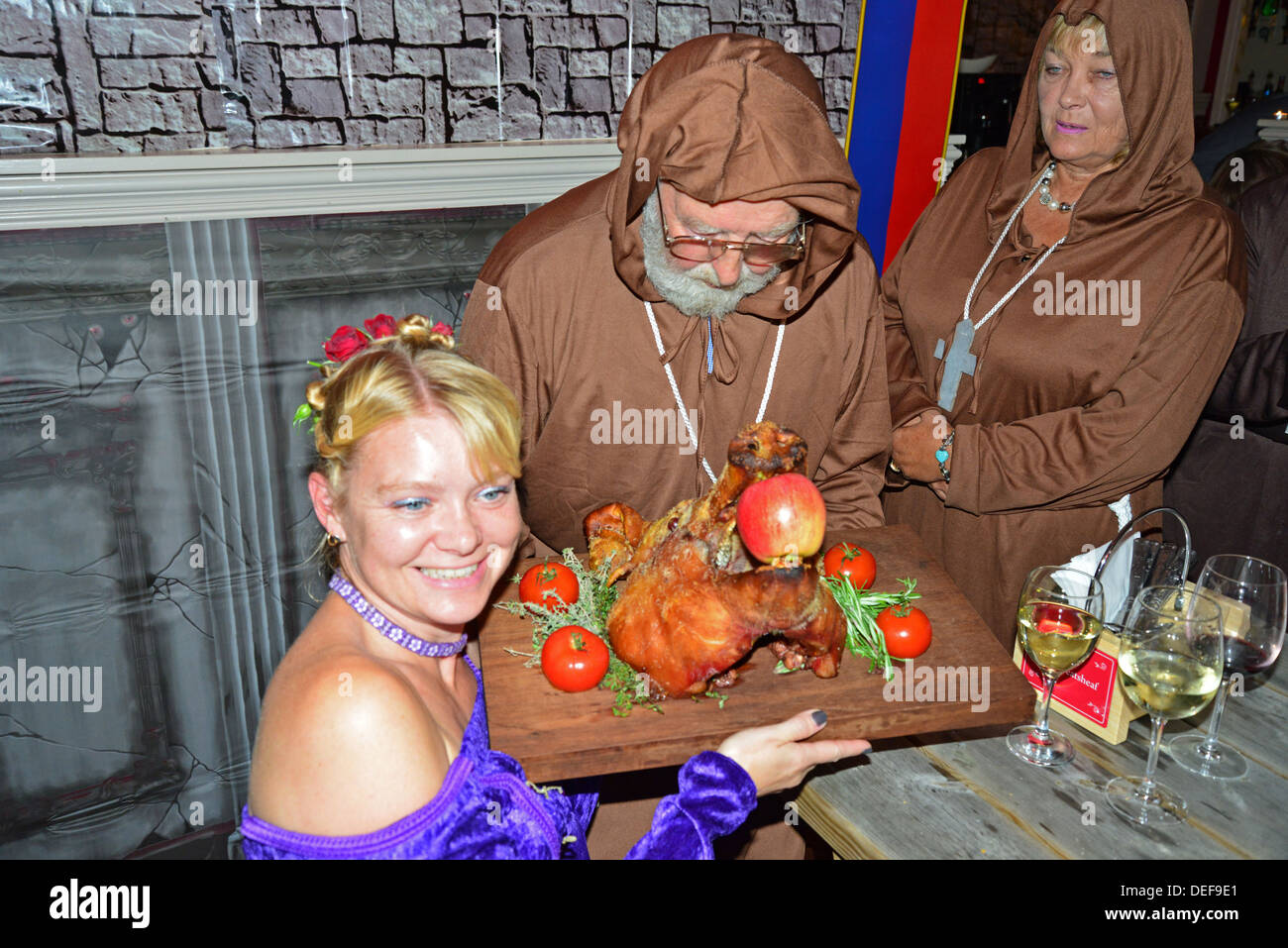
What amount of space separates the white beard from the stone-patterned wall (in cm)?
139

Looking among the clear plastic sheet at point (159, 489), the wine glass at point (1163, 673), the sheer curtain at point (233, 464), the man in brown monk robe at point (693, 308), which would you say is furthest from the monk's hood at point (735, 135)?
the sheer curtain at point (233, 464)

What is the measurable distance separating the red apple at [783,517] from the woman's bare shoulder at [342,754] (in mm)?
721

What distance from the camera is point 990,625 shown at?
130 inches

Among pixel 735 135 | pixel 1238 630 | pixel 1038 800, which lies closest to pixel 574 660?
pixel 1038 800

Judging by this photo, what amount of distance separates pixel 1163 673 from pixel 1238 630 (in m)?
0.39

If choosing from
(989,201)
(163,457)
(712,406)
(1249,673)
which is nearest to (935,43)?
(989,201)

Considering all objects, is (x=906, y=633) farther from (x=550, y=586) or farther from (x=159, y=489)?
(x=159, y=489)

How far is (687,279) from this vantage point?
253cm

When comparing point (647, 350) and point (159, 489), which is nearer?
point (647, 350)

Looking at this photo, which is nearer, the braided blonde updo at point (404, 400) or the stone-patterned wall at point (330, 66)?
the braided blonde updo at point (404, 400)

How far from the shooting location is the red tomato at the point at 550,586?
7.29 ft

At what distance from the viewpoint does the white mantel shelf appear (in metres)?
3.10

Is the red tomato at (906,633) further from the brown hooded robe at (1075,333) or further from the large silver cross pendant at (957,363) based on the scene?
the large silver cross pendant at (957,363)

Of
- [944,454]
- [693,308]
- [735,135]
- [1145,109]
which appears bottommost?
[944,454]
